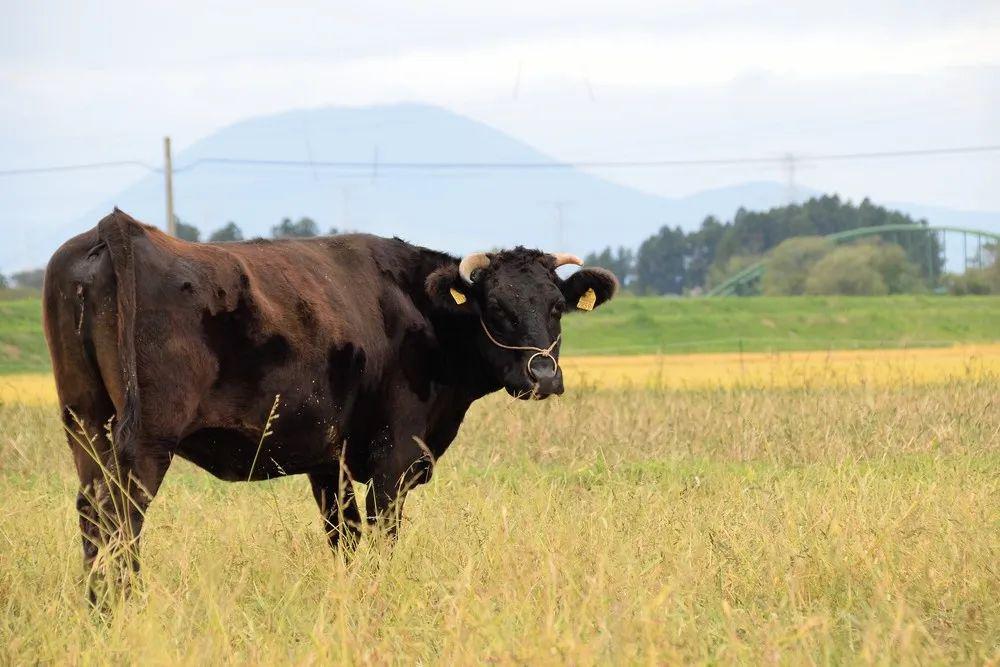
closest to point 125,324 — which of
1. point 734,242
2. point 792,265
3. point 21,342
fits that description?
point 21,342

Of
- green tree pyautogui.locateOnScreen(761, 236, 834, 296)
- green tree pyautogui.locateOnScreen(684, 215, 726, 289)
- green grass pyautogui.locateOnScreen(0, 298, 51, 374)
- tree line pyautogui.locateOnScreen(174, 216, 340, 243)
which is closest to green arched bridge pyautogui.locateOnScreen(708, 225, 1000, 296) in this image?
green tree pyautogui.locateOnScreen(761, 236, 834, 296)

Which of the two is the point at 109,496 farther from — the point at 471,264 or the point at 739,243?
the point at 739,243

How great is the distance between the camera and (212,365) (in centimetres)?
682

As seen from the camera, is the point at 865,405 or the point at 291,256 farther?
the point at 865,405

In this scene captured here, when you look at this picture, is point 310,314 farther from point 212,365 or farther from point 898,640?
point 898,640

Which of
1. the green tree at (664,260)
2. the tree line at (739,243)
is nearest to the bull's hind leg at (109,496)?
the tree line at (739,243)

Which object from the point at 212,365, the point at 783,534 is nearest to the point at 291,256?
the point at 212,365

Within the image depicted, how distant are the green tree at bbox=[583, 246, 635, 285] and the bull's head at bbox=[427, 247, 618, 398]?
5367 inches

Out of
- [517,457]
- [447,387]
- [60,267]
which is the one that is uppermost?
Answer: [60,267]

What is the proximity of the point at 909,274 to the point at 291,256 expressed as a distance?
89982mm

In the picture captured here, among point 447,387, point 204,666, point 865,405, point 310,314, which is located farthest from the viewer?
point 865,405

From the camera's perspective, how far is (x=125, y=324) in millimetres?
6395

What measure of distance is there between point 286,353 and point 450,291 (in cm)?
177

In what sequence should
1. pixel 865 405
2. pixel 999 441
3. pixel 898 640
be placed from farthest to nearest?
1. pixel 865 405
2. pixel 999 441
3. pixel 898 640
